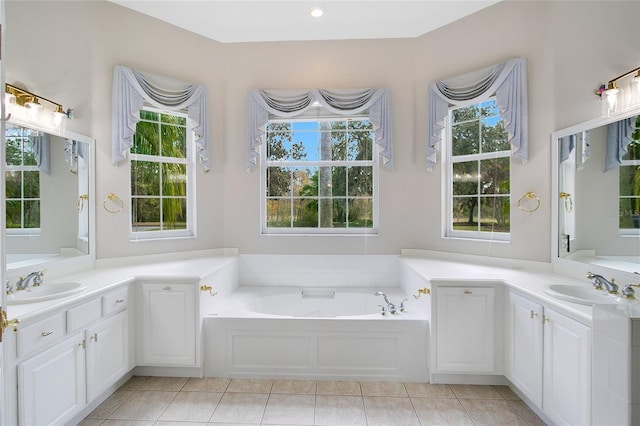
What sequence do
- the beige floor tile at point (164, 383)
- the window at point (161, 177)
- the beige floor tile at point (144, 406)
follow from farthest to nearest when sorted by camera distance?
the window at point (161, 177) < the beige floor tile at point (164, 383) < the beige floor tile at point (144, 406)

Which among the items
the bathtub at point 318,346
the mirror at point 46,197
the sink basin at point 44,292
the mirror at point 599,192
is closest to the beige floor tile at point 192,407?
the bathtub at point 318,346

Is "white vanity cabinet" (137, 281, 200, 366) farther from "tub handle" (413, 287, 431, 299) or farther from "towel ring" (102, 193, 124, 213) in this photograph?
"tub handle" (413, 287, 431, 299)

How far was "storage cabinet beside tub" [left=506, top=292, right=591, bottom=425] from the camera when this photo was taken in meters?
1.58

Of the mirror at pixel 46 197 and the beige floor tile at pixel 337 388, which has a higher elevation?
the mirror at pixel 46 197

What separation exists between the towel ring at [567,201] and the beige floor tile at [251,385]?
2533mm

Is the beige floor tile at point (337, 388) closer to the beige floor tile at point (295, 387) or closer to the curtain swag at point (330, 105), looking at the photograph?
the beige floor tile at point (295, 387)

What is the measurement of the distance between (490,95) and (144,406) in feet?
11.7

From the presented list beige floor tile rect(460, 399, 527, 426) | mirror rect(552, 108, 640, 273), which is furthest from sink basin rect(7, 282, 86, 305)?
mirror rect(552, 108, 640, 273)

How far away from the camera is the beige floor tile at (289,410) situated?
6.37ft

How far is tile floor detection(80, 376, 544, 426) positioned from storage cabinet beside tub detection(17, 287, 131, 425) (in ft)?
0.76

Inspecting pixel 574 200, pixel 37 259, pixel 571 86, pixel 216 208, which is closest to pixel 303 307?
pixel 216 208

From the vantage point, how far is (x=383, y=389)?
2268 mm

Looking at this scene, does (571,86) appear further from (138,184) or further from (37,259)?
(37,259)

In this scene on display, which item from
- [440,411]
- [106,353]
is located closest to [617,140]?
[440,411]
